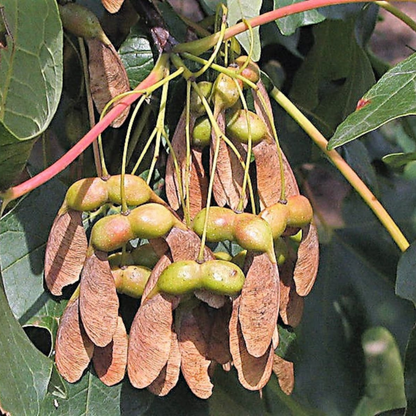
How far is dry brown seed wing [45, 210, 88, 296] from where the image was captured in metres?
0.66

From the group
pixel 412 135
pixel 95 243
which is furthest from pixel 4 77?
pixel 412 135

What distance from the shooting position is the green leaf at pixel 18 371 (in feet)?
1.93

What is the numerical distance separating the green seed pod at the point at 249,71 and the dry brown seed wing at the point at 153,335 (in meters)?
0.23

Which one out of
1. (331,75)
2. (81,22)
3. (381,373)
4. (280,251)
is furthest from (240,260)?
(381,373)

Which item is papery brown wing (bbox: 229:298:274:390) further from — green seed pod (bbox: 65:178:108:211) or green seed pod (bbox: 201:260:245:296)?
green seed pod (bbox: 65:178:108:211)

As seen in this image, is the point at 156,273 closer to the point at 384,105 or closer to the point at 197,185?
the point at 197,185

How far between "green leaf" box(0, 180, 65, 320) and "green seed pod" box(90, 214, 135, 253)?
0.47 feet

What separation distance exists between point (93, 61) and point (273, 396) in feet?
1.78

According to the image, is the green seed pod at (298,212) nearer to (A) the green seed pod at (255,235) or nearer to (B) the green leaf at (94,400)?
(A) the green seed pod at (255,235)

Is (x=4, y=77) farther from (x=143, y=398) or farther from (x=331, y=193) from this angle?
(x=331, y=193)

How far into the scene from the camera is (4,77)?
0.57 meters

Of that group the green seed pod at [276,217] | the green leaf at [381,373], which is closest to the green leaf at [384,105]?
the green seed pod at [276,217]

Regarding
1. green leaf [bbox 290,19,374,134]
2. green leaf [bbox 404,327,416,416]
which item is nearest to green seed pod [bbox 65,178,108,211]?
green leaf [bbox 404,327,416,416]

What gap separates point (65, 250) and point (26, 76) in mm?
159
